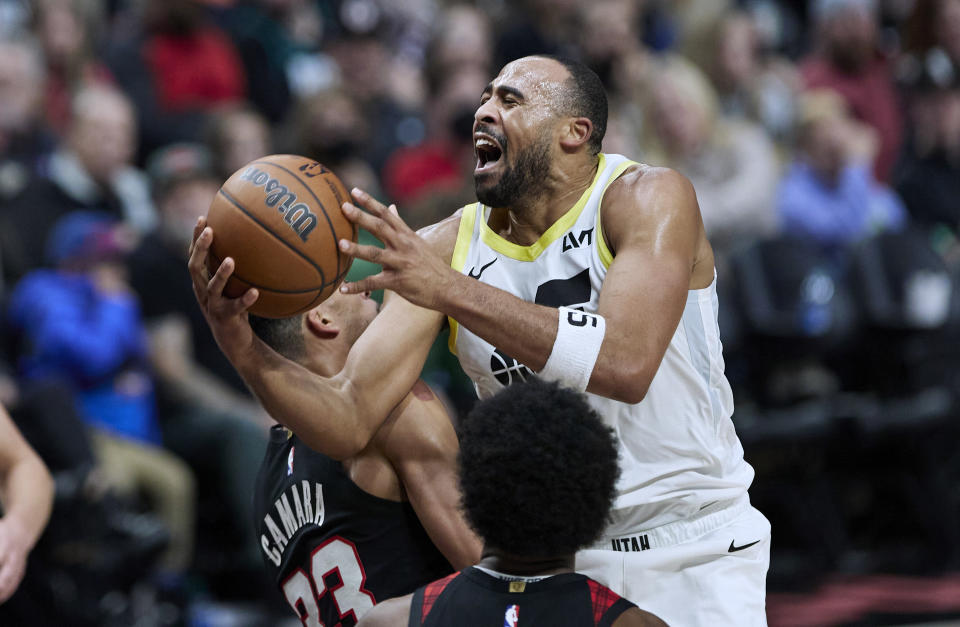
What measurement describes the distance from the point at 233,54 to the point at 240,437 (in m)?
3.03

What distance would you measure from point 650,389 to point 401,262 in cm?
77

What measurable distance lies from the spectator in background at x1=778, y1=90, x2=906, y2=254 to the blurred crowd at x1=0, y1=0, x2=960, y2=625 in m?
0.02

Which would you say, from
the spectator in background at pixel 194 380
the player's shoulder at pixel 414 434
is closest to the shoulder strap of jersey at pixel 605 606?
the player's shoulder at pixel 414 434

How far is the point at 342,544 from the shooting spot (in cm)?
338

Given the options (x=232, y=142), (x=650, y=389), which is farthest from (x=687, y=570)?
(x=232, y=142)

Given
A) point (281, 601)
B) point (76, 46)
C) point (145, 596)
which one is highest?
point (76, 46)

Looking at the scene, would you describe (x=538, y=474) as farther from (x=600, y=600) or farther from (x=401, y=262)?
(x=401, y=262)

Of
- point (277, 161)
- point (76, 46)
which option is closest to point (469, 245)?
point (277, 161)

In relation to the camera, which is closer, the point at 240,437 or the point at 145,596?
the point at 145,596

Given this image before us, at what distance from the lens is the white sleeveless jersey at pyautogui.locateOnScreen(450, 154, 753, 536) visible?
11.0 feet

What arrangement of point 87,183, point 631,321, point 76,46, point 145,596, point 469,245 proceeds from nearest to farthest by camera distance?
A: point 631,321, point 469,245, point 145,596, point 87,183, point 76,46

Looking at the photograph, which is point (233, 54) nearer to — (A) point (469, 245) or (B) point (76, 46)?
(B) point (76, 46)

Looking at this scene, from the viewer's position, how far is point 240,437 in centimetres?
684

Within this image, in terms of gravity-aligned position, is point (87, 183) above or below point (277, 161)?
below
